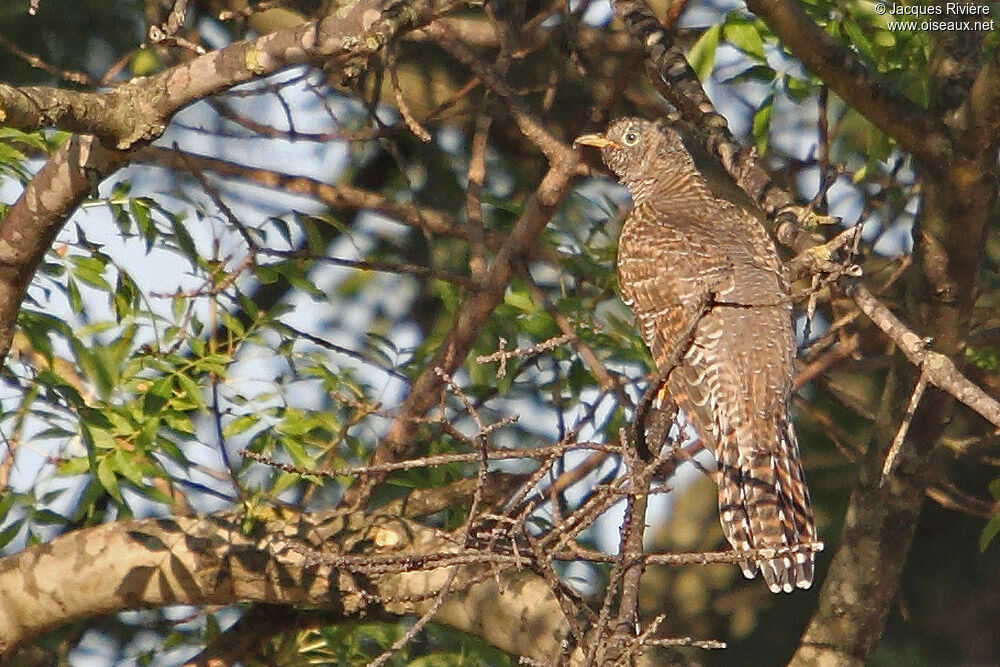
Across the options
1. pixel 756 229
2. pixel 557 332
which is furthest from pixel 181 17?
pixel 756 229

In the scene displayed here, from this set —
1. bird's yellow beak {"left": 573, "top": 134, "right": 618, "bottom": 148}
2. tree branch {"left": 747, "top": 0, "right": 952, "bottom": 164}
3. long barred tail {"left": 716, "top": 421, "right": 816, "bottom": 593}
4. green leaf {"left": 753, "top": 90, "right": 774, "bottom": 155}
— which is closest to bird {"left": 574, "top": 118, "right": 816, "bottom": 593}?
long barred tail {"left": 716, "top": 421, "right": 816, "bottom": 593}

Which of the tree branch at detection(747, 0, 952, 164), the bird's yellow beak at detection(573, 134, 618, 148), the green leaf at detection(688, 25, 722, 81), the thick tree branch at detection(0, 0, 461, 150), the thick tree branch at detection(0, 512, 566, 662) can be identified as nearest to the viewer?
the thick tree branch at detection(0, 0, 461, 150)

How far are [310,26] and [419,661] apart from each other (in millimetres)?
2490

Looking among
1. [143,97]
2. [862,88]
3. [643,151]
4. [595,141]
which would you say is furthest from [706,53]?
[143,97]

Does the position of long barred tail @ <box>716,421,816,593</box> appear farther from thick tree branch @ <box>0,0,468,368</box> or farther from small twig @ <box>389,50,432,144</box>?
thick tree branch @ <box>0,0,468,368</box>

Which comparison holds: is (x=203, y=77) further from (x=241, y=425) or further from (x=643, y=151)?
(x=643, y=151)

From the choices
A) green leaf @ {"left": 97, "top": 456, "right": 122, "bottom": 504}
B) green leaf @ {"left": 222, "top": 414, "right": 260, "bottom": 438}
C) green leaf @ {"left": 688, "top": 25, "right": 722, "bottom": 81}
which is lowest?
green leaf @ {"left": 97, "top": 456, "right": 122, "bottom": 504}

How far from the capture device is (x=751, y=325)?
506 centimetres

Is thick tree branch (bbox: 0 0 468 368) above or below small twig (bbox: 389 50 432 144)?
below

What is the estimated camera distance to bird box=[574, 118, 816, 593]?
15.0 ft

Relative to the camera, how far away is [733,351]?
502 cm

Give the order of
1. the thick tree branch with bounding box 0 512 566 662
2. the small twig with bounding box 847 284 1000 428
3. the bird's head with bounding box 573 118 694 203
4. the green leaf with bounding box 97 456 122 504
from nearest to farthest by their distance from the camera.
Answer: the small twig with bounding box 847 284 1000 428
the green leaf with bounding box 97 456 122 504
the thick tree branch with bounding box 0 512 566 662
the bird's head with bounding box 573 118 694 203

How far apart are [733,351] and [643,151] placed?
4.34 ft

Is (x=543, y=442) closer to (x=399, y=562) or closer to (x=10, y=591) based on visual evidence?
(x=10, y=591)
